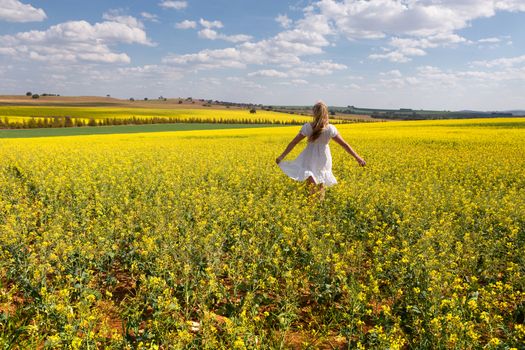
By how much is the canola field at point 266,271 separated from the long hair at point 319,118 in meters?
1.43

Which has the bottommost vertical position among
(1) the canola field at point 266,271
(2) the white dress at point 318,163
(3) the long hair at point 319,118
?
(1) the canola field at point 266,271

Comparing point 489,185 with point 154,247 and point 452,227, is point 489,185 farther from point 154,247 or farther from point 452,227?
point 154,247

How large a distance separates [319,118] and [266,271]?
339 centimetres

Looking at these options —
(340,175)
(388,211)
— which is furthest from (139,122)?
(388,211)

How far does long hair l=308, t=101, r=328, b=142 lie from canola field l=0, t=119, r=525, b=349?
143 cm

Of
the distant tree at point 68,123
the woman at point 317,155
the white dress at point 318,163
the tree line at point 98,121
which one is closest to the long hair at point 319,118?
the woman at point 317,155

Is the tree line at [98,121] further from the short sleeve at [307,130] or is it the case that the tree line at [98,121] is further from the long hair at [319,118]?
the long hair at [319,118]

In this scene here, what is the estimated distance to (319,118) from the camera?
6.86 m

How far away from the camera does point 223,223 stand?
634 centimetres

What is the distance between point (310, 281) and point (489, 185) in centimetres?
659

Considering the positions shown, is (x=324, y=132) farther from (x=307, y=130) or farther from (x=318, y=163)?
(x=318, y=163)

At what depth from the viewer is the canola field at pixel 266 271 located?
3328 millimetres

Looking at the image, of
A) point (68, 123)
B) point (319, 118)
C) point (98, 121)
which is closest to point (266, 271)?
point (319, 118)

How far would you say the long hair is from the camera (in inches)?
266
